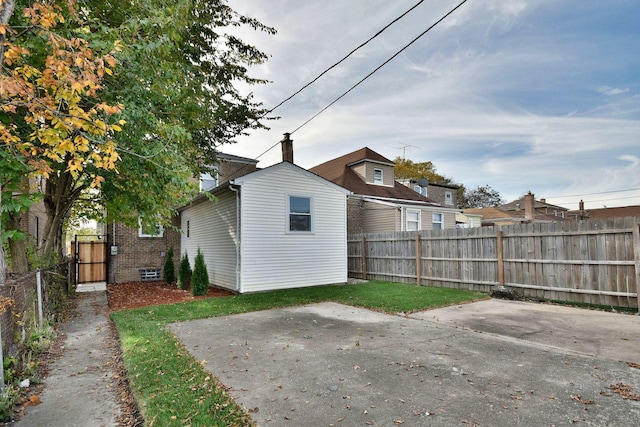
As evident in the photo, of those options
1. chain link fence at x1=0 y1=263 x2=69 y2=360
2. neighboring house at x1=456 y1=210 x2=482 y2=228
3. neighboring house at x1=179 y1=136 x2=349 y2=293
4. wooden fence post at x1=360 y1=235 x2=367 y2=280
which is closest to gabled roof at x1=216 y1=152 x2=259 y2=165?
neighboring house at x1=179 y1=136 x2=349 y2=293

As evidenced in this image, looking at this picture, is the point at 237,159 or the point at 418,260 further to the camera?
the point at 237,159

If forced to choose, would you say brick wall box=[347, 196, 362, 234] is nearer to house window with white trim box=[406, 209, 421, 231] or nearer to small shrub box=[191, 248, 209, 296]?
house window with white trim box=[406, 209, 421, 231]

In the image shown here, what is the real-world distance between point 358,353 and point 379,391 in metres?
1.24

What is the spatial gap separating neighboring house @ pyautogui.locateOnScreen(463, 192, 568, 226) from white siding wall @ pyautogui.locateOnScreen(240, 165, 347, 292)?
68.3 ft

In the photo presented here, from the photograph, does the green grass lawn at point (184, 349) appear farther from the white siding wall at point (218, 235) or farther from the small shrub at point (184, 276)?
the small shrub at point (184, 276)

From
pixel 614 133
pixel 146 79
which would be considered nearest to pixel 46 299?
pixel 146 79

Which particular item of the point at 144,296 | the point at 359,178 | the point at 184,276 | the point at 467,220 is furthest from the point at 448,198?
the point at 144,296

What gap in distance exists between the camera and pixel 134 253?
14.8 meters

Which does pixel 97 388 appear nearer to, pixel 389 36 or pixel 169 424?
pixel 169 424

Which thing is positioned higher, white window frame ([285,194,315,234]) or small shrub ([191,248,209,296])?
white window frame ([285,194,315,234])

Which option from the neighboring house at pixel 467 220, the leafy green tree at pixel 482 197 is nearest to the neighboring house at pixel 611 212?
the leafy green tree at pixel 482 197

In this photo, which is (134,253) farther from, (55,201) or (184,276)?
(55,201)

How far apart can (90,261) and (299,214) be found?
31.6 feet

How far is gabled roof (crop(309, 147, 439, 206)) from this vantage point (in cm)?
1861
